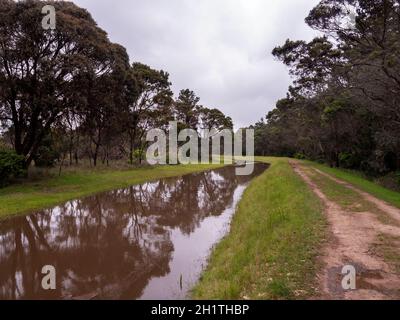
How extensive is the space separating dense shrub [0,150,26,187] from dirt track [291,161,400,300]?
16704 millimetres

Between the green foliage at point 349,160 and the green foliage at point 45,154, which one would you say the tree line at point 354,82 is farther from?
the green foliage at point 45,154

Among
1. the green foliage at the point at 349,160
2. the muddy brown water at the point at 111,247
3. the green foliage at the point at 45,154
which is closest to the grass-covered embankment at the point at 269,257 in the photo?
the muddy brown water at the point at 111,247

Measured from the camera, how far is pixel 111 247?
35.4 ft

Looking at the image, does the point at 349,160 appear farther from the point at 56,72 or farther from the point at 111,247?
the point at 111,247

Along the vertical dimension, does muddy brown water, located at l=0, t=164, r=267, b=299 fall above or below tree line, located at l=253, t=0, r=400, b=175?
below

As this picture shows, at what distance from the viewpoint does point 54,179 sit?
898 inches

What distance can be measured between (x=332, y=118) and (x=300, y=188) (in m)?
15.8

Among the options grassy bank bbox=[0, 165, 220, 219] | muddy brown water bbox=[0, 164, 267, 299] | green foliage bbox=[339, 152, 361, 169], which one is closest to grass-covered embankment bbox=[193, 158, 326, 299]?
muddy brown water bbox=[0, 164, 267, 299]

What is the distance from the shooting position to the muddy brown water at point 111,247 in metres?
7.76

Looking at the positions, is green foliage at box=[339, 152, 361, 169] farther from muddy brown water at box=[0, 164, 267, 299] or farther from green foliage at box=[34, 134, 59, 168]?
green foliage at box=[34, 134, 59, 168]

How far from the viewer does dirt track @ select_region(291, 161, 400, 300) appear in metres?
5.94

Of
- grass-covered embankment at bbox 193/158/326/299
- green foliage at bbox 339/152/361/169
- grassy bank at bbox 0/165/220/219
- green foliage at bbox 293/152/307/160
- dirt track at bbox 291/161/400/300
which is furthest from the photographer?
green foliage at bbox 293/152/307/160

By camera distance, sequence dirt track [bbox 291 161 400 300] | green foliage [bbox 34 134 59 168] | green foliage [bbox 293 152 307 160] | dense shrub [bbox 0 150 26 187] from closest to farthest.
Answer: dirt track [bbox 291 161 400 300], dense shrub [bbox 0 150 26 187], green foliage [bbox 34 134 59 168], green foliage [bbox 293 152 307 160]

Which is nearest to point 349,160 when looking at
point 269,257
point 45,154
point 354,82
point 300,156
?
point 354,82
